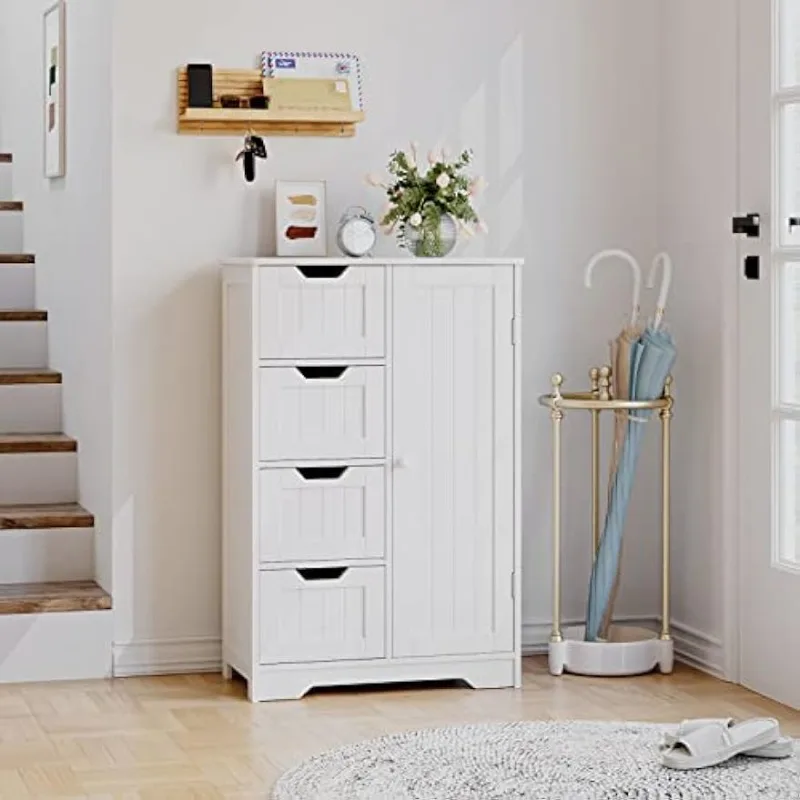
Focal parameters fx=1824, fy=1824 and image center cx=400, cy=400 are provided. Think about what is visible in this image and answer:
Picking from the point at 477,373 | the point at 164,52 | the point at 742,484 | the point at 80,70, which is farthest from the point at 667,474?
the point at 80,70

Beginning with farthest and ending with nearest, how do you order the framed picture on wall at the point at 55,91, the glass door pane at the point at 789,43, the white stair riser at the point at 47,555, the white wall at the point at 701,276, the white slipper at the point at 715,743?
the framed picture on wall at the point at 55,91, the white stair riser at the point at 47,555, the white wall at the point at 701,276, the glass door pane at the point at 789,43, the white slipper at the point at 715,743

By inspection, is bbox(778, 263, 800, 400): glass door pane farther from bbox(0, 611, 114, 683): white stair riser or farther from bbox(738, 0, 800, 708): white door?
bbox(0, 611, 114, 683): white stair riser

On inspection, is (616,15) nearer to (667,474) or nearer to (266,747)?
(667,474)

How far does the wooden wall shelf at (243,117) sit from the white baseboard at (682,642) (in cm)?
156

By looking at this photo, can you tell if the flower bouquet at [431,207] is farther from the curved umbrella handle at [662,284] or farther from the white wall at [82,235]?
the white wall at [82,235]

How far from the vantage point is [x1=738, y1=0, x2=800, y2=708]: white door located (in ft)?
15.2

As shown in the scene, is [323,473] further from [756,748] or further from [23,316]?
[23,316]

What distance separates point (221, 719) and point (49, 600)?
0.70 metres

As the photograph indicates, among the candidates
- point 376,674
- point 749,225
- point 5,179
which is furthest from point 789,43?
point 5,179

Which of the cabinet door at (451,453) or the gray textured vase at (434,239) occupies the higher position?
the gray textured vase at (434,239)

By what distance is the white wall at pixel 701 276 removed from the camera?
4934 millimetres

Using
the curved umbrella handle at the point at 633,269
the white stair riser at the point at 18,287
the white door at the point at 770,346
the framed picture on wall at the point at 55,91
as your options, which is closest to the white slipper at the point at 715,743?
the white door at the point at 770,346

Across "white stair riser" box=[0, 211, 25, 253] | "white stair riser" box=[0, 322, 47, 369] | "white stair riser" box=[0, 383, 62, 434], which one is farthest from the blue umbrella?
"white stair riser" box=[0, 211, 25, 253]

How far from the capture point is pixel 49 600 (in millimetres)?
4910
